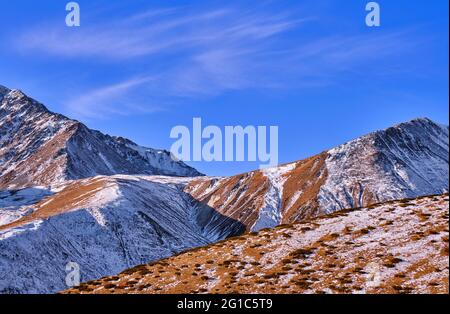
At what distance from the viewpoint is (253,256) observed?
146ft

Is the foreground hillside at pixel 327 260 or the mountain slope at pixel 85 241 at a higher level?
the foreground hillside at pixel 327 260

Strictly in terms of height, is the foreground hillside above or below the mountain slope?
above

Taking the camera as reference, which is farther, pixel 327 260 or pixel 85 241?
pixel 85 241

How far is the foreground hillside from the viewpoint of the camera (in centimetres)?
3559

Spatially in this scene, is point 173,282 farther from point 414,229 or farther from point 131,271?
point 414,229

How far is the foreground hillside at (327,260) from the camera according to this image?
35.6m

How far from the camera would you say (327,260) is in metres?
40.4

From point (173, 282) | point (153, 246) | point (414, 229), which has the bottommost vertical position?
point (153, 246)

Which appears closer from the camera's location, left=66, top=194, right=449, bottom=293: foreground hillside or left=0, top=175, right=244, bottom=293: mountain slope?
left=66, top=194, right=449, bottom=293: foreground hillside

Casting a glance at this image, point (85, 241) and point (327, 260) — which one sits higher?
point (327, 260)
